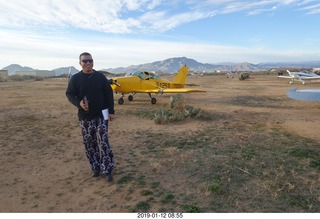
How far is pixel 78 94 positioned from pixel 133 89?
10387 millimetres

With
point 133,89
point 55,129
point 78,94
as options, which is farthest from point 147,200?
point 133,89

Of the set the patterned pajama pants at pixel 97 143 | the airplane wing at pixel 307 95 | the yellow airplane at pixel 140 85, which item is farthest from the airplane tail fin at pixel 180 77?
the patterned pajama pants at pixel 97 143

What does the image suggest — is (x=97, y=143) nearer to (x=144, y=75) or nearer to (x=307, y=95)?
(x=307, y=95)

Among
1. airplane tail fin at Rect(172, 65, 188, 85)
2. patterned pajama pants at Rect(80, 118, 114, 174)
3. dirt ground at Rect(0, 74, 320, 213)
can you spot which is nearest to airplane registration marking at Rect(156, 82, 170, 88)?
airplane tail fin at Rect(172, 65, 188, 85)

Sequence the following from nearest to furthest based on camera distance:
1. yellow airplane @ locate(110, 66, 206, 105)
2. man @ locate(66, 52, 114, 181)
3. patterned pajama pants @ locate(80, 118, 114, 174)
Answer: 1. man @ locate(66, 52, 114, 181)
2. patterned pajama pants @ locate(80, 118, 114, 174)
3. yellow airplane @ locate(110, 66, 206, 105)

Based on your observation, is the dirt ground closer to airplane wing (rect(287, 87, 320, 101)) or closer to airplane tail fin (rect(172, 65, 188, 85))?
airplane wing (rect(287, 87, 320, 101))

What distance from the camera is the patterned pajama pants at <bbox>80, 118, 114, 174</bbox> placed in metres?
A: 4.65

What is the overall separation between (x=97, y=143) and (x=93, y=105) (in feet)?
2.47

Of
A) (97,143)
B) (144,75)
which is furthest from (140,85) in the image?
(97,143)

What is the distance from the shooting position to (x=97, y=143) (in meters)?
4.86

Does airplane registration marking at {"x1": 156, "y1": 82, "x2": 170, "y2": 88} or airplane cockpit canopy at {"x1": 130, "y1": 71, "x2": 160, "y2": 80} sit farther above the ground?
airplane cockpit canopy at {"x1": 130, "y1": 71, "x2": 160, "y2": 80}

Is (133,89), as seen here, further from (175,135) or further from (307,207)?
(307,207)

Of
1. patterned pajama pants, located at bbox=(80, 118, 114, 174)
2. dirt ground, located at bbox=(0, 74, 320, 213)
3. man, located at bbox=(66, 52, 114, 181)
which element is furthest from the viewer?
patterned pajama pants, located at bbox=(80, 118, 114, 174)

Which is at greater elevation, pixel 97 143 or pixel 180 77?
pixel 180 77
